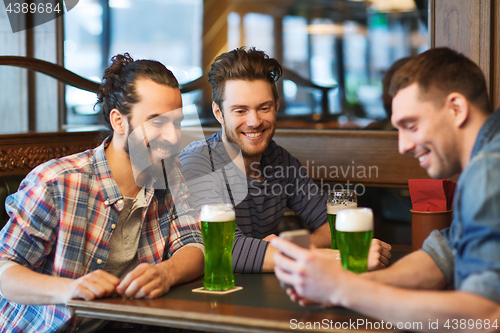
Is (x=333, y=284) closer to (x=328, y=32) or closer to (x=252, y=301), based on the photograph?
(x=252, y=301)

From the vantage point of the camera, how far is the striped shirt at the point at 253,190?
163 cm

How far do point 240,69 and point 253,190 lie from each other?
1.51 feet

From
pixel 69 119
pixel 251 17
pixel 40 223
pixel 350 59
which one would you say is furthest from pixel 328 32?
pixel 40 223

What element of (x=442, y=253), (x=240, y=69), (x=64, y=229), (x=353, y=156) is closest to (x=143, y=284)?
(x=64, y=229)

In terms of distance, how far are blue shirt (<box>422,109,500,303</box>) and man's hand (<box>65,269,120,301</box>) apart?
0.72m

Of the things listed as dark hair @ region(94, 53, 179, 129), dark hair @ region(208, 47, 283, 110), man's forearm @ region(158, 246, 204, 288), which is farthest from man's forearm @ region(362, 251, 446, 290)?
dark hair @ region(208, 47, 283, 110)

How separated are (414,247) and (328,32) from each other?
15.7 ft

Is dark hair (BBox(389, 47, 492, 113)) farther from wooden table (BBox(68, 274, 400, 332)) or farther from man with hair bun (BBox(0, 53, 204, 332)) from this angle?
man with hair bun (BBox(0, 53, 204, 332))

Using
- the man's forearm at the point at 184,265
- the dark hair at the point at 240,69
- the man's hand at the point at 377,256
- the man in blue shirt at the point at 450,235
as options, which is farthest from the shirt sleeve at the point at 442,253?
the dark hair at the point at 240,69

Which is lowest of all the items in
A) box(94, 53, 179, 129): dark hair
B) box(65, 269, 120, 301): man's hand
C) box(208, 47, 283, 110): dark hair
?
box(65, 269, 120, 301): man's hand

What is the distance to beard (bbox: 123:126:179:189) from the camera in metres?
1.43

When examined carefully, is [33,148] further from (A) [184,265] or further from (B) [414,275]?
(B) [414,275]

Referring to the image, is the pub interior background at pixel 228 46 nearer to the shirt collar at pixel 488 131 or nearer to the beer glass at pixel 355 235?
the beer glass at pixel 355 235

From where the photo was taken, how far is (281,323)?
911 millimetres
